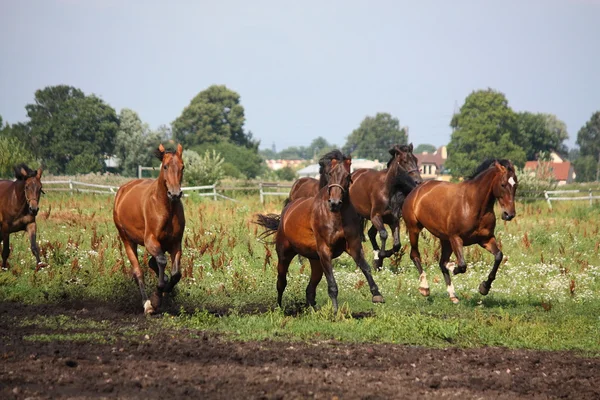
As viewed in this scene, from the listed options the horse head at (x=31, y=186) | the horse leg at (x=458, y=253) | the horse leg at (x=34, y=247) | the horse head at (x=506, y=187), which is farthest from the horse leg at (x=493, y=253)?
the horse head at (x=31, y=186)

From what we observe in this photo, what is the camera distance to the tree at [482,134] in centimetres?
8444

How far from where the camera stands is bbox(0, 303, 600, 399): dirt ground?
22.3 ft

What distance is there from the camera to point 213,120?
104m

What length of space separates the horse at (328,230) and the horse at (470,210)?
279cm

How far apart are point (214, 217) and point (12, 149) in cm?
2944

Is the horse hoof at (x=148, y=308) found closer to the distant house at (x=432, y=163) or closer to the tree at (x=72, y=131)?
the tree at (x=72, y=131)

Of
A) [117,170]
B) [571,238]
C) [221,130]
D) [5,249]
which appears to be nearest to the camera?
[5,249]

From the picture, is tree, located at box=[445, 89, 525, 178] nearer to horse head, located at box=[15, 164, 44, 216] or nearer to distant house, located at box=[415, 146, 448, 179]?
distant house, located at box=[415, 146, 448, 179]

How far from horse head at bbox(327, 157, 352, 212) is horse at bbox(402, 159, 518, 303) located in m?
3.21

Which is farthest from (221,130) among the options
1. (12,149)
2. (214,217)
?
(214,217)

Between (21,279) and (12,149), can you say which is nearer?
(21,279)

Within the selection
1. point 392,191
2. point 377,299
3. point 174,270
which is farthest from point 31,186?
point 377,299

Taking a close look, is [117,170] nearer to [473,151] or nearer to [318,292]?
[473,151]

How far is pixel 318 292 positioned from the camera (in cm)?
1430
